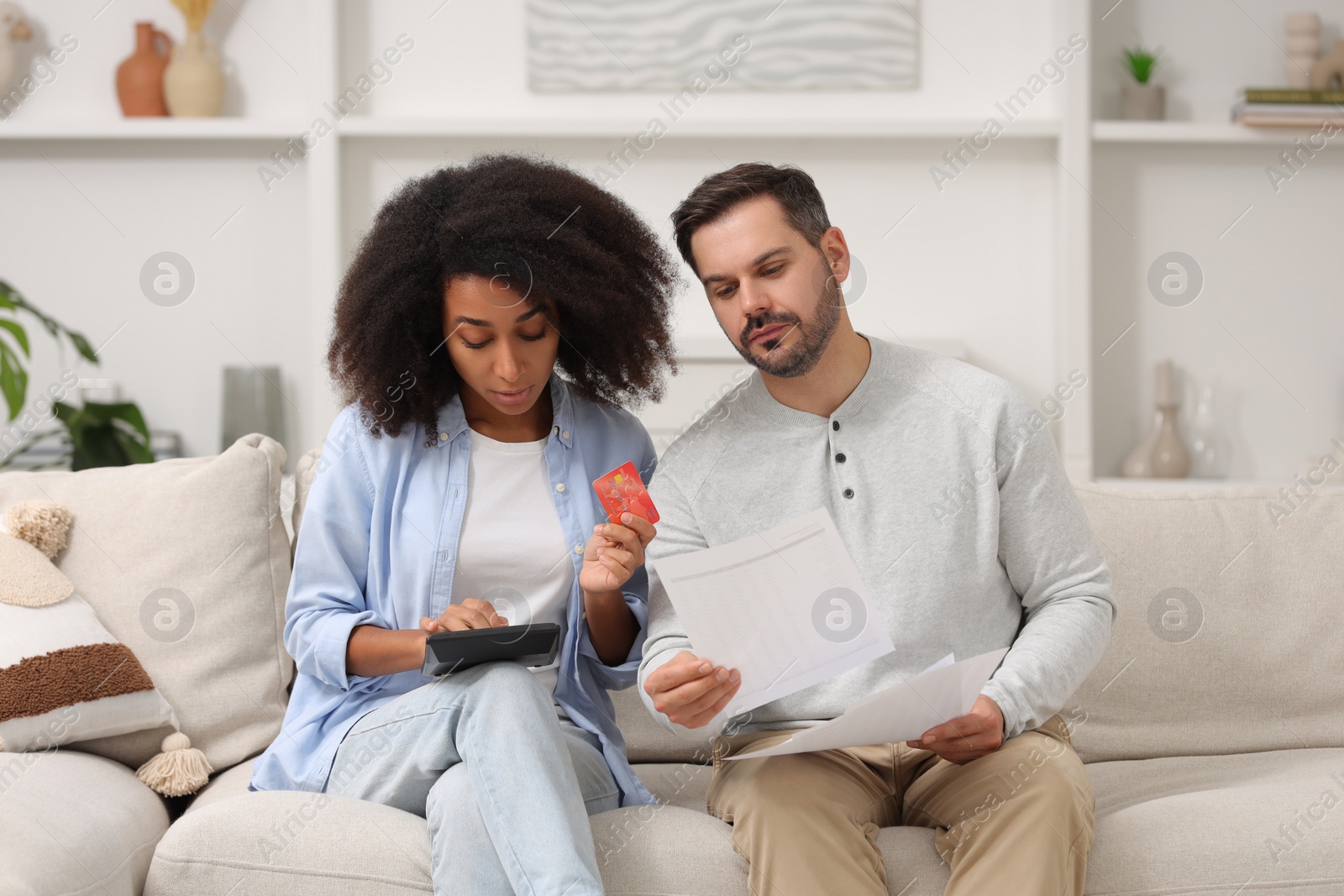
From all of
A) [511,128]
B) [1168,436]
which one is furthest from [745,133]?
[1168,436]

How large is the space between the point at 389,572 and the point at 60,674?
473mm

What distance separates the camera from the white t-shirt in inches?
60.5

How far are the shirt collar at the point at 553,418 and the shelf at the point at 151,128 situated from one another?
1.76 meters

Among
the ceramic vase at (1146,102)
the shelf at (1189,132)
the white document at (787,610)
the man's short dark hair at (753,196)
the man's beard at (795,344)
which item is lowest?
the white document at (787,610)

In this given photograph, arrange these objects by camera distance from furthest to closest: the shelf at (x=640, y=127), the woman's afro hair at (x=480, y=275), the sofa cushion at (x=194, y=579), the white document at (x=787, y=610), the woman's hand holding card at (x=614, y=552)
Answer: the shelf at (x=640, y=127) < the sofa cushion at (x=194, y=579) < the woman's afro hair at (x=480, y=275) < the woman's hand holding card at (x=614, y=552) < the white document at (x=787, y=610)

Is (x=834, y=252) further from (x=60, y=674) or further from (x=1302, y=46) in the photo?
(x=1302, y=46)

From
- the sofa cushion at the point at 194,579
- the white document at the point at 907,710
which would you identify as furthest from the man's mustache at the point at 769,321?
the sofa cushion at the point at 194,579

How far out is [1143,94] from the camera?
3096 mm

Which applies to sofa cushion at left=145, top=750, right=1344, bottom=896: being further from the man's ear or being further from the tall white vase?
the tall white vase

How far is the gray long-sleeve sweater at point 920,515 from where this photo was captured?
143cm

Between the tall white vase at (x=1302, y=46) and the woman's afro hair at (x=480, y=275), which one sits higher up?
the tall white vase at (x=1302, y=46)

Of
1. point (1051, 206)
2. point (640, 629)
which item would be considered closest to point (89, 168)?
point (640, 629)

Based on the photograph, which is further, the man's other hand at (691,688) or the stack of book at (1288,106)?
the stack of book at (1288,106)

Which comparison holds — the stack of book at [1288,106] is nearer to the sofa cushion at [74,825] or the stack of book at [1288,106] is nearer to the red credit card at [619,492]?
the red credit card at [619,492]
